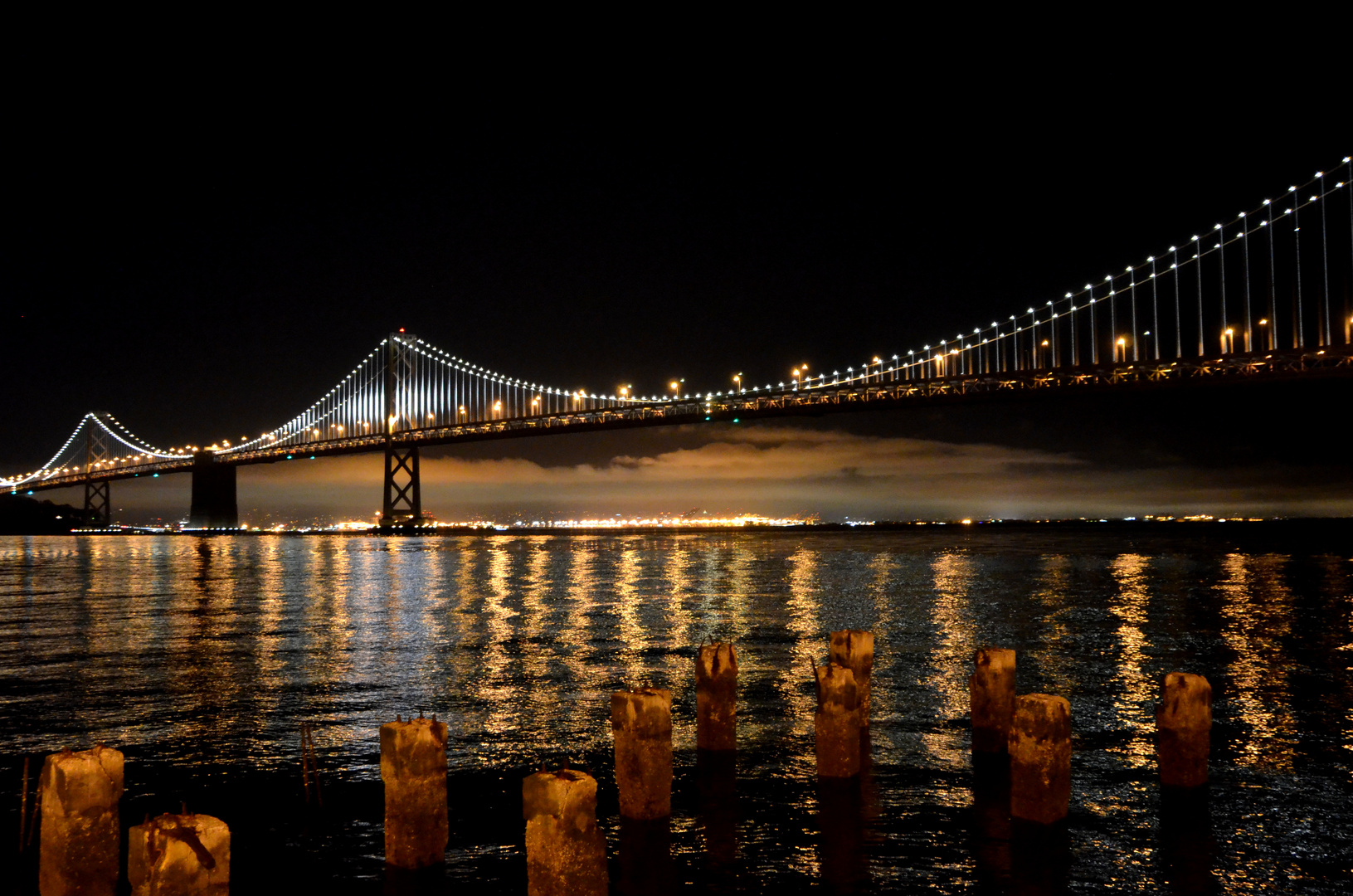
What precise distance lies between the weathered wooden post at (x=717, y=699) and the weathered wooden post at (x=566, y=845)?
2.62 metres

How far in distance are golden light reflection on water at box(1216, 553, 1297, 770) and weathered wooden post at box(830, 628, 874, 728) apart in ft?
9.17

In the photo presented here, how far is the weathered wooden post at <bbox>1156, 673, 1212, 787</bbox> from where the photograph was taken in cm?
619

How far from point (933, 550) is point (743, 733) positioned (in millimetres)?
42486

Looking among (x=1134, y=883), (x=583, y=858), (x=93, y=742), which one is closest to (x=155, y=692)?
(x=93, y=742)

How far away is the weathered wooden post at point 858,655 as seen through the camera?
25.4 ft

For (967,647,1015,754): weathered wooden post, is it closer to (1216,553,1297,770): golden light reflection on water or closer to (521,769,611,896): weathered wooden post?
(1216,553,1297,770): golden light reflection on water

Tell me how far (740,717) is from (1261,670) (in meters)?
6.94

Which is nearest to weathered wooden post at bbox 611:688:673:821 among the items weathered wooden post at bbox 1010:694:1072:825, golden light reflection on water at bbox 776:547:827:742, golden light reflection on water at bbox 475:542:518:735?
weathered wooden post at bbox 1010:694:1072:825

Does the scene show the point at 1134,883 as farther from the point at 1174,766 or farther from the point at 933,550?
the point at 933,550

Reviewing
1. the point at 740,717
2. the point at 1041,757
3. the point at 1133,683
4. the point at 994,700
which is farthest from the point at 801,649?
the point at 1041,757

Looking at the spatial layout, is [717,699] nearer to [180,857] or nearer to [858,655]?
[858,655]

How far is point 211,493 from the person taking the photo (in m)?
81.4

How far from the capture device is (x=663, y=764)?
5.92 meters

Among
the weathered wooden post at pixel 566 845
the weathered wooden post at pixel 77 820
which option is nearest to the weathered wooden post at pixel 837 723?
the weathered wooden post at pixel 566 845
